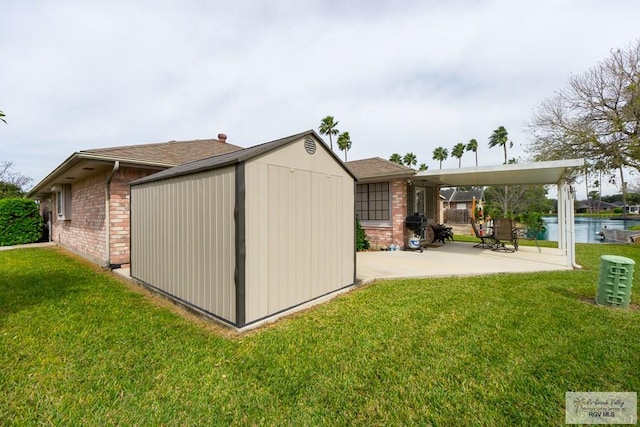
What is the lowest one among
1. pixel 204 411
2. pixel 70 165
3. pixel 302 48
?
pixel 204 411

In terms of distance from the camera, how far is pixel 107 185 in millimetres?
6543

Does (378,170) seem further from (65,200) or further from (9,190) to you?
(9,190)

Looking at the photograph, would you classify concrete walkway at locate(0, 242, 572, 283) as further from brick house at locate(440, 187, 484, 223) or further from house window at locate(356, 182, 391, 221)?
brick house at locate(440, 187, 484, 223)

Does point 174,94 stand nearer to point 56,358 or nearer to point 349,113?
point 349,113

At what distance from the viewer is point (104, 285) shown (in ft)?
17.6

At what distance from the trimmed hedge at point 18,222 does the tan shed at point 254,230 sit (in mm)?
12639

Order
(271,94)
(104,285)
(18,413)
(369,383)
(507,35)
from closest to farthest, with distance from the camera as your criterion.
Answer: (18,413) < (369,383) < (104,285) < (507,35) < (271,94)

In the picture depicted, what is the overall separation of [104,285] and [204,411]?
469 centimetres

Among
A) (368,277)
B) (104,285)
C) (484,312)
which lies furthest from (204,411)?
(104,285)

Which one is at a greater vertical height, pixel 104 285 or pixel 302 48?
pixel 302 48

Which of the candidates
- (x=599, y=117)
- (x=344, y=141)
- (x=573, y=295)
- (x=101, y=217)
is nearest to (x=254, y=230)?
(x=573, y=295)

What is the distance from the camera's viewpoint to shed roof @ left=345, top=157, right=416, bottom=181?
901cm

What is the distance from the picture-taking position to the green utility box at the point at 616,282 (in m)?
3.83

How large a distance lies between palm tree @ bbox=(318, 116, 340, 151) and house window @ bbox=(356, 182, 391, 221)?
25.7 meters
